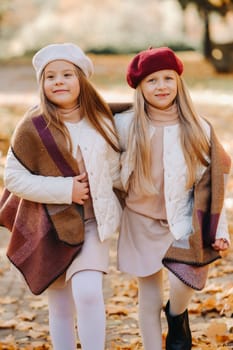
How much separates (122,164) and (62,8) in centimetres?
3154

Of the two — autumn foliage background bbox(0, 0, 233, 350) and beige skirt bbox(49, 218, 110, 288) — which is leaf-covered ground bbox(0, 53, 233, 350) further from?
beige skirt bbox(49, 218, 110, 288)

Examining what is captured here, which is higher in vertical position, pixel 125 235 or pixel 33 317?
pixel 125 235

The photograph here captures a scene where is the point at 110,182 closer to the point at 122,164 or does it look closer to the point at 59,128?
the point at 122,164

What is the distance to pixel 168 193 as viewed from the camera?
346cm

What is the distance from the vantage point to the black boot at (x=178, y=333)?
11.7ft

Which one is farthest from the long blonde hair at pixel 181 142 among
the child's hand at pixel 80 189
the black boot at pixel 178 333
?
the black boot at pixel 178 333

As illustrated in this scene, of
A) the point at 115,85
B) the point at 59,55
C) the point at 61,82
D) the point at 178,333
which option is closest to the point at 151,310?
the point at 178,333

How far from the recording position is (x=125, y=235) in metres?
3.64

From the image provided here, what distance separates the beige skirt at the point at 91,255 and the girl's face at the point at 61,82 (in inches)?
23.7

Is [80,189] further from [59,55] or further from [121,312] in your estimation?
[121,312]

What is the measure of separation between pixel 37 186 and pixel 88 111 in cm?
47

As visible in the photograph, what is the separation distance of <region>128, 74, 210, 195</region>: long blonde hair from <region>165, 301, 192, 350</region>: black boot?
646 mm

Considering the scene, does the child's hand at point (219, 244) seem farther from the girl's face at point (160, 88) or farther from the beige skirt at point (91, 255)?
the girl's face at point (160, 88)

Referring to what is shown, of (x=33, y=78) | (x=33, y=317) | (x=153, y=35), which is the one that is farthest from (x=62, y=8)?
(x=33, y=317)
